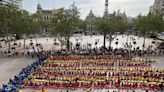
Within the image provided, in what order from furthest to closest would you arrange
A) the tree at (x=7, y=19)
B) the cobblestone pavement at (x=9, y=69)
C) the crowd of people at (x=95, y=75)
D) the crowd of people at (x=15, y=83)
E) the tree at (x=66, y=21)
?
the tree at (x=7, y=19)
the tree at (x=66, y=21)
the cobblestone pavement at (x=9, y=69)
the crowd of people at (x=95, y=75)
the crowd of people at (x=15, y=83)

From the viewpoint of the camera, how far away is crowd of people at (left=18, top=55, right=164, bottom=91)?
24.1 m

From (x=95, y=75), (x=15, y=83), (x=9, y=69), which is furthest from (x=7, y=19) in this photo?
(x=95, y=75)

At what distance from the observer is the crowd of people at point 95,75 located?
24.1 m

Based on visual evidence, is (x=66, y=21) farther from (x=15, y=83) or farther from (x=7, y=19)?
(x=15, y=83)

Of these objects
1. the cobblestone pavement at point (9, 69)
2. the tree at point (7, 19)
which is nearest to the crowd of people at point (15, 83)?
the cobblestone pavement at point (9, 69)

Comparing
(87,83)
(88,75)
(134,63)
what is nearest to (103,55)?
(134,63)

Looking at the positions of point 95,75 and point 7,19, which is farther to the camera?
point 7,19

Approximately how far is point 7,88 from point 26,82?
2.84 m

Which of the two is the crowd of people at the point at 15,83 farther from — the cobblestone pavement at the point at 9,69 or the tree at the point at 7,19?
the tree at the point at 7,19

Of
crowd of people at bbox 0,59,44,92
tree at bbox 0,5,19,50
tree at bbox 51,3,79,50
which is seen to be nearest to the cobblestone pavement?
crowd of people at bbox 0,59,44,92

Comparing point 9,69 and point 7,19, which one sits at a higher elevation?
point 7,19

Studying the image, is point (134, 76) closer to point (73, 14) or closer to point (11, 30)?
point (73, 14)

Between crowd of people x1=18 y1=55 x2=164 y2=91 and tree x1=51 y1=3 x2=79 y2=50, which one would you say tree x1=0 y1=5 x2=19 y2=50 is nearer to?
tree x1=51 y1=3 x2=79 y2=50

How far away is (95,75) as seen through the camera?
27219mm
